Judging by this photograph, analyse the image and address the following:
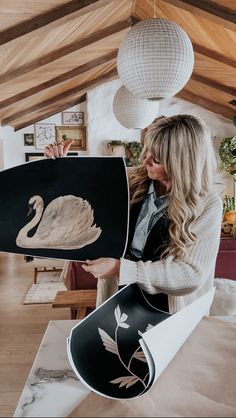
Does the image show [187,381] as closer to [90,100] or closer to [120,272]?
[120,272]

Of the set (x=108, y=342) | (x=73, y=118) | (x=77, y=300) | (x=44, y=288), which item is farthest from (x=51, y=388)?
(x=73, y=118)

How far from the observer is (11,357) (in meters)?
3.00

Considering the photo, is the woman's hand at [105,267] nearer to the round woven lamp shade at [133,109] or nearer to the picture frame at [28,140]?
the round woven lamp shade at [133,109]

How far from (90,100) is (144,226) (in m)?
7.19

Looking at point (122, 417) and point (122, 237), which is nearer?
point (122, 417)

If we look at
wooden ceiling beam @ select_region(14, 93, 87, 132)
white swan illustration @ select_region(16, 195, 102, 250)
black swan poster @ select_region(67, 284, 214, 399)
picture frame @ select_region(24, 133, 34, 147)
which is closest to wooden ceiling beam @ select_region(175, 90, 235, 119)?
wooden ceiling beam @ select_region(14, 93, 87, 132)

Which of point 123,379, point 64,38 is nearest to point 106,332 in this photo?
point 123,379

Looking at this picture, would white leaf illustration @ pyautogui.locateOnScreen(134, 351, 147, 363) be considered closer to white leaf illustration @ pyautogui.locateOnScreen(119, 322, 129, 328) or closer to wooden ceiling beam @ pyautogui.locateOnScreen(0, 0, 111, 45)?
white leaf illustration @ pyautogui.locateOnScreen(119, 322, 129, 328)

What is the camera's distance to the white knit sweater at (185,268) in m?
0.82

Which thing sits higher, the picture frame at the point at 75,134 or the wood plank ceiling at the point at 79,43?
the wood plank ceiling at the point at 79,43

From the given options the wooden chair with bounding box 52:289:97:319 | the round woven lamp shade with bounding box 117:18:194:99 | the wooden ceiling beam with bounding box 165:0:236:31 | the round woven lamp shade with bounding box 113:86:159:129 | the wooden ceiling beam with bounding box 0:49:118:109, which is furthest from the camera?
the wooden ceiling beam with bounding box 0:49:118:109

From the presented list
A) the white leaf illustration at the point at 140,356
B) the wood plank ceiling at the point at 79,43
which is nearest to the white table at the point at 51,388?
the white leaf illustration at the point at 140,356

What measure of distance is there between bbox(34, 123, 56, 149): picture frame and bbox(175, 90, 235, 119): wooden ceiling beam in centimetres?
272

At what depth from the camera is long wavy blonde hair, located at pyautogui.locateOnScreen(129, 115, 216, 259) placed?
35.0 inches
